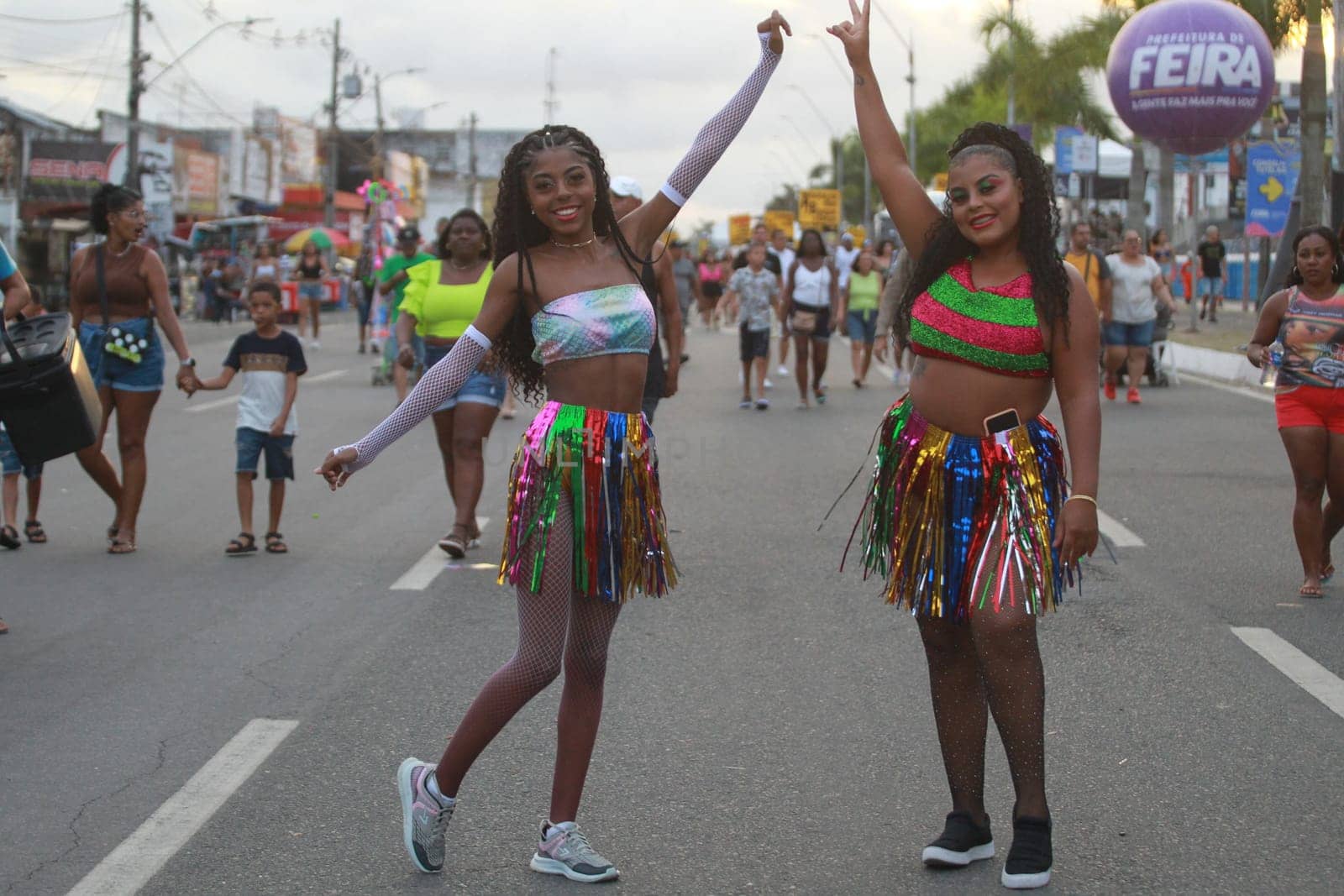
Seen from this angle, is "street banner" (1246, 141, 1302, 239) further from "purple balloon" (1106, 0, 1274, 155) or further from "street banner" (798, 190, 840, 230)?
"street banner" (798, 190, 840, 230)

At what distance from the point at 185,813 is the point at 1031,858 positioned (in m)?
2.29

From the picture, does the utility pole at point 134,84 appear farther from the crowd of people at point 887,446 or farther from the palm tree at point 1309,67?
the crowd of people at point 887,446

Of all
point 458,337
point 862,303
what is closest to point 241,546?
A: point 458,337

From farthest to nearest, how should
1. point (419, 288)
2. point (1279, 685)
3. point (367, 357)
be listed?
1. point (367, 357)
2. point (419, 288)
3. point (1279, 685)

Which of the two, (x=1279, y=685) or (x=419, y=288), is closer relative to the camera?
(x=1279, y=685)

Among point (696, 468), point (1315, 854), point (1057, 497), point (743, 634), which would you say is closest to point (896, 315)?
point (1057, 497)

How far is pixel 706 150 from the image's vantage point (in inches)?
176

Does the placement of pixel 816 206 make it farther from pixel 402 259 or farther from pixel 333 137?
pixel 402 259

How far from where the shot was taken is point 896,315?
444 centimetres

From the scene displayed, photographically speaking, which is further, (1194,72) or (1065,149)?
(1065,149)

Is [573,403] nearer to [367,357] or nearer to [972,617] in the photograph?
[972,617]

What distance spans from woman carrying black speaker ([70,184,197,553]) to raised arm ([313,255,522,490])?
5008 millimetres

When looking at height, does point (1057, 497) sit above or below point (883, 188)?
below

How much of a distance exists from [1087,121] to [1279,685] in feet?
141
